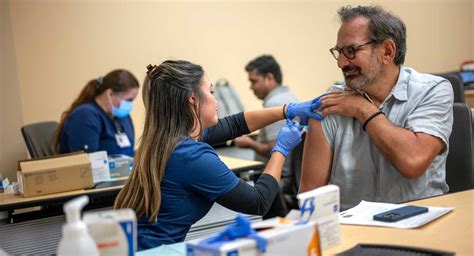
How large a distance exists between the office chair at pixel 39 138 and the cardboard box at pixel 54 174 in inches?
39.9

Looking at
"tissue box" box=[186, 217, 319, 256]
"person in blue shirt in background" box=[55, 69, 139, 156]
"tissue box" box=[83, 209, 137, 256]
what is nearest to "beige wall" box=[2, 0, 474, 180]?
"person in blue shirt in background" box=[55, 69, 139, 156]

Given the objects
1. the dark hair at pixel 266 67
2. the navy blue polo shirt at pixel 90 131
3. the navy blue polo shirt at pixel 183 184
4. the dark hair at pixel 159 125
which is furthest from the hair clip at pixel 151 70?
the dark hair at pixel 266 67

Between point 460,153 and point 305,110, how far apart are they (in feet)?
2.00

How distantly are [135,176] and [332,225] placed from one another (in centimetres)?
71

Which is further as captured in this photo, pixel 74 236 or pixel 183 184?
pixel 183 184

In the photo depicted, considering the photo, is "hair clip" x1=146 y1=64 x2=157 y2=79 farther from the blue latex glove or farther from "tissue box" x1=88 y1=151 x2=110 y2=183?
"tissue box" x1=88 y1=151 x2=110 y2=183

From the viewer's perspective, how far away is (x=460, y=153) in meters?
2.17

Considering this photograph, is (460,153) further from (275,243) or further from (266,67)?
(266,67)

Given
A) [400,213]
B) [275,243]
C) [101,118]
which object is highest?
[101,118]

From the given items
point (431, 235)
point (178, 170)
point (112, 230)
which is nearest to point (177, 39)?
point (178, 170)

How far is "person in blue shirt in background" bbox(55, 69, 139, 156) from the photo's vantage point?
12.7ft

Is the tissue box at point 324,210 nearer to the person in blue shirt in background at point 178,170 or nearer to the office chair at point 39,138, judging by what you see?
the person in blue shirt in background at point 178,170

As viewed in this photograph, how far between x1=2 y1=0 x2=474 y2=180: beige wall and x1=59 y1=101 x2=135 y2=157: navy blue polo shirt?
0.84m

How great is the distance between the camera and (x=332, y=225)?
1255mm
